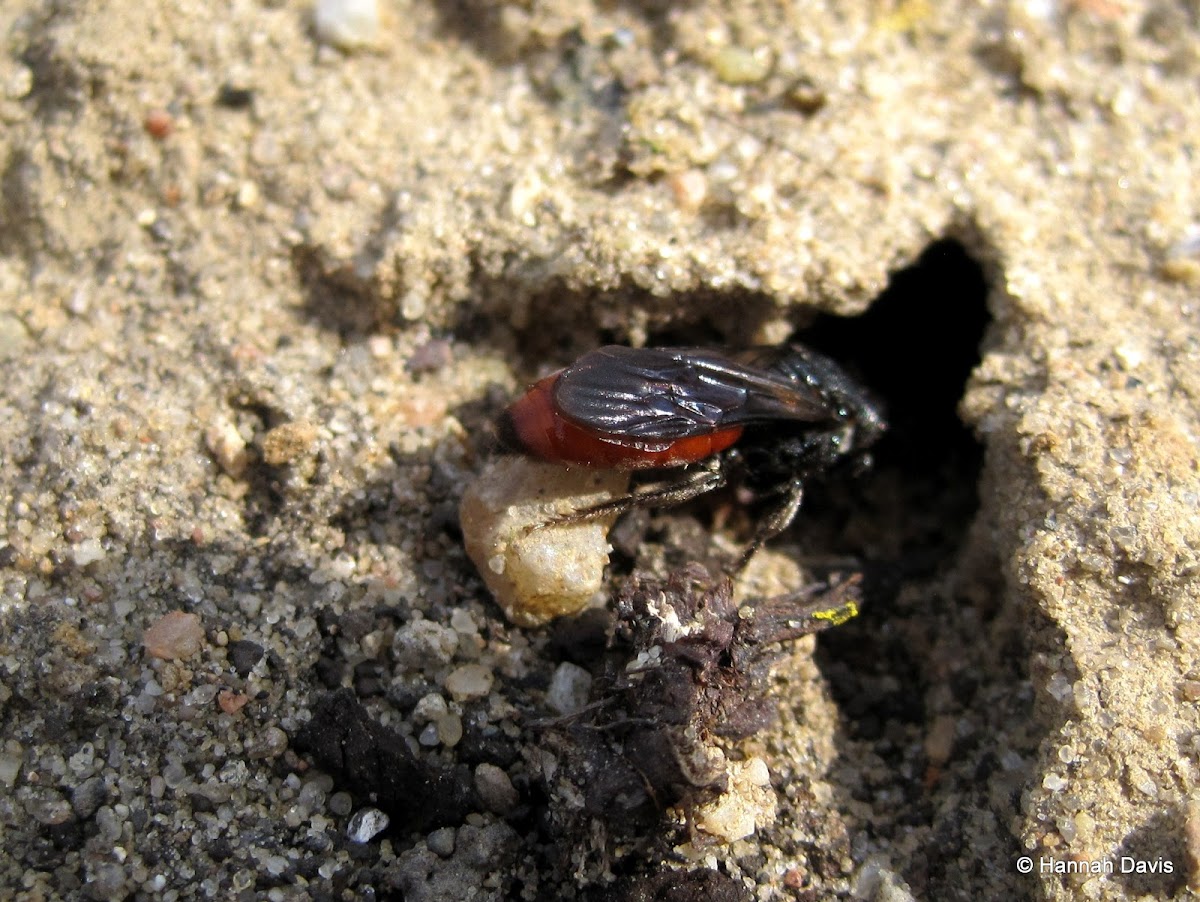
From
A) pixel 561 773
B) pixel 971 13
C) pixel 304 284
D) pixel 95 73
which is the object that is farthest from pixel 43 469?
pixel 971 13

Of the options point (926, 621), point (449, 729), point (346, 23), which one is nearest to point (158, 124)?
point (346, 23)

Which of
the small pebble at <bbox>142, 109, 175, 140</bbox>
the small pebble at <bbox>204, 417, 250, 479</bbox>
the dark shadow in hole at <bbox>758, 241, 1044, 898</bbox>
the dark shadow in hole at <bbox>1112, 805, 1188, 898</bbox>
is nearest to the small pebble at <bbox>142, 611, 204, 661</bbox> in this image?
the small pebble at <bbox>204, 417, 250, 479</bbox>

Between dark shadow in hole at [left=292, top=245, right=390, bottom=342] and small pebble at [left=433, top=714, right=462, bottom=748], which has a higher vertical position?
dark shadow in hole at [left=292, top=245, right=390, bottom=342]

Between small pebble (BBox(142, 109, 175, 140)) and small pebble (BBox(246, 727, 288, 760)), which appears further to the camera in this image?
small pebble (BBox(142, 109, 175, 140))

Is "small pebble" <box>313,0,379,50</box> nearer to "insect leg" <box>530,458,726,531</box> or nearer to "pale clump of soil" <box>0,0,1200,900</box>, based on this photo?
"pale clump of soil" <box>0,0,1200,900</box>

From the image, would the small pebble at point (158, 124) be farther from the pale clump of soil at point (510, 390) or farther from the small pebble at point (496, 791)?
the small pebble at point (496, 791)

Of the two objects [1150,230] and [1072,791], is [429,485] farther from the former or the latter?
[1150,230]

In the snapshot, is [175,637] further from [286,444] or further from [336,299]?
[336,299]
